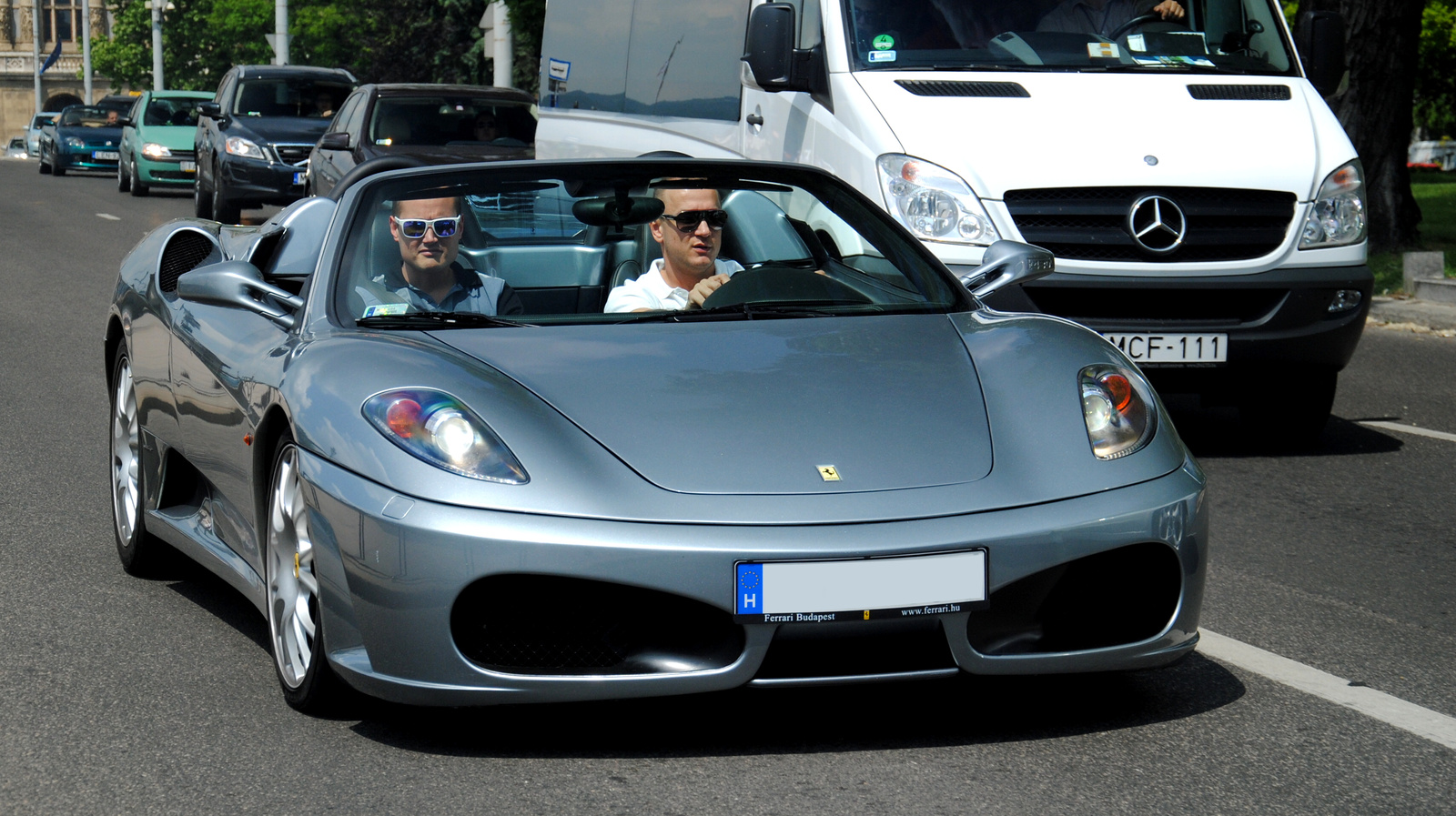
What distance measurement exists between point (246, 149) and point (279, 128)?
0.64m

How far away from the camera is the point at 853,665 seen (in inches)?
144

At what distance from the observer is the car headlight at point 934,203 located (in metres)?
7.52

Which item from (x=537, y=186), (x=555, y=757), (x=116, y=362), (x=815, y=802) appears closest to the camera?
(x=815, y=802)

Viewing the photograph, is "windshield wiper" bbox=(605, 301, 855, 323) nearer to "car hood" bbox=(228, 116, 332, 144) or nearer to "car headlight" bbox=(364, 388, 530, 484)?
"car headlight" bbox=(364, 388, 530, 484)

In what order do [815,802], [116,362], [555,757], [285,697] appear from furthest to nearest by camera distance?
[116,362] → [285,697] → [555,757] → [815,802]

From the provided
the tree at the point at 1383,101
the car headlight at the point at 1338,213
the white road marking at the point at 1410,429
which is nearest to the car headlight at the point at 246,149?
the tree at the point at 1383,101

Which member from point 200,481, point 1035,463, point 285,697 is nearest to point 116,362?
point 200,481

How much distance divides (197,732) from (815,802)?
132 centimetres

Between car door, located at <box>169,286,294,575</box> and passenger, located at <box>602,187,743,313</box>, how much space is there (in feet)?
2.88

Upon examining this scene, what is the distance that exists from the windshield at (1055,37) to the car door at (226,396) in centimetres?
401

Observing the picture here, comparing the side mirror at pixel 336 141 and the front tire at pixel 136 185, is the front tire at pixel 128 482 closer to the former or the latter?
the side mirror at pixel 336 141

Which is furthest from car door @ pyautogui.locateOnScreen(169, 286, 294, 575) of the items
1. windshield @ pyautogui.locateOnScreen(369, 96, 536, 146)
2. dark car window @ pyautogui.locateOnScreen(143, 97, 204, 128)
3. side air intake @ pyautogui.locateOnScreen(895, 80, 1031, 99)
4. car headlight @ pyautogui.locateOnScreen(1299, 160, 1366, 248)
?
dark car window @ pyautogui.locateOnScreen(143, 97, 204, 128)

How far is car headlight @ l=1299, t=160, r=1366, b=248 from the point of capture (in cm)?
774

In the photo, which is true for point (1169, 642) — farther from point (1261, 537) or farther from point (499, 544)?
point (1261, 537)
